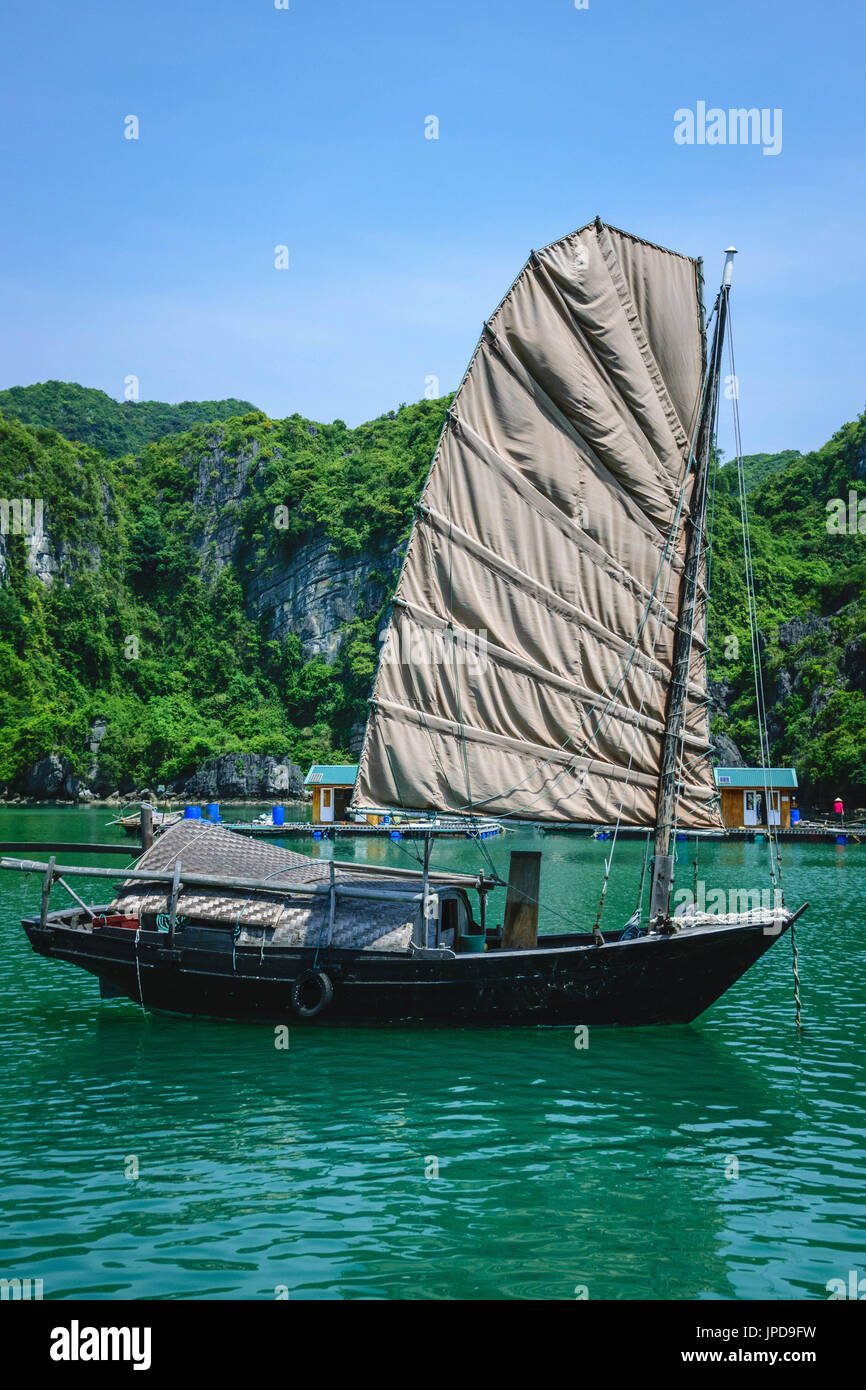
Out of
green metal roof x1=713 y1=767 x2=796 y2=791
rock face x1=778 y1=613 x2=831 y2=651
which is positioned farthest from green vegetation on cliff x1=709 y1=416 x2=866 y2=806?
green metal roof x1=713 y1=767 x2=796 y2=791

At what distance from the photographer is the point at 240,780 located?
101000 millimetres

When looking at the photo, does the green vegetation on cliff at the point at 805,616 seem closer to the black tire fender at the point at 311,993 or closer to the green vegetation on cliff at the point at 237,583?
the green vegetation on cliff at the point at 237,583

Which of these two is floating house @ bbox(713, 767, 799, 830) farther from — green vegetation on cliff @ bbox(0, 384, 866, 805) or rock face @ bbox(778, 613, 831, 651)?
rock face @ bbox(778, 613, 831, 651)

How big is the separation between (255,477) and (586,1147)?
130092 millimetres

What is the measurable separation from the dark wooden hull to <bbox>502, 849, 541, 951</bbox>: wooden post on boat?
28.9 inches

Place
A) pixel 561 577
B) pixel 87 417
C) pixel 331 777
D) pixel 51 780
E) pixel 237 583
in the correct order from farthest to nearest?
1. pixel 87 417
2. pixel 237 583
3. pixel 51 780
4. pixel 331 777
5. pixel 561 577

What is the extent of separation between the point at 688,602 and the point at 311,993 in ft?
26.9

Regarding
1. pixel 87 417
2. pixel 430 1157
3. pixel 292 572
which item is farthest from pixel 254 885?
pixel 87 417

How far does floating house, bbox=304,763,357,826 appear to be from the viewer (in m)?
66.5

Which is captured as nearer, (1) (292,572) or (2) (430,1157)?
(2) (430,1157)

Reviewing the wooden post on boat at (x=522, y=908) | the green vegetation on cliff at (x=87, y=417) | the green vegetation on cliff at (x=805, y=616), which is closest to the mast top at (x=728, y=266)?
the wooden post on boat at (x=522, y=908)

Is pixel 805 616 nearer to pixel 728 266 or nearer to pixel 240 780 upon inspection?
pixel 240 780

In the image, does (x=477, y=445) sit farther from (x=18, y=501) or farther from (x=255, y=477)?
(x=255, y=477)
